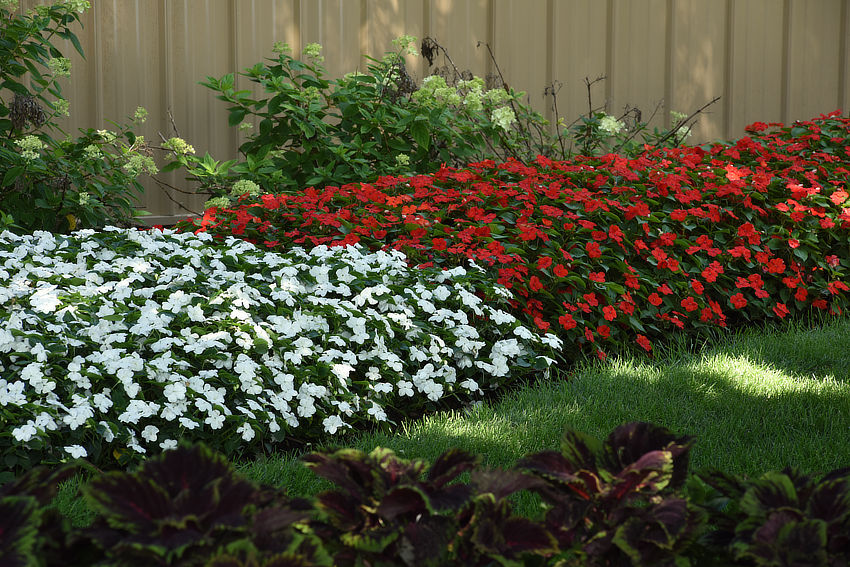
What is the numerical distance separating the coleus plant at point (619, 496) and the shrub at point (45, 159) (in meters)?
3.58

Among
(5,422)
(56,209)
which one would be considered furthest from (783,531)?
(56,209)

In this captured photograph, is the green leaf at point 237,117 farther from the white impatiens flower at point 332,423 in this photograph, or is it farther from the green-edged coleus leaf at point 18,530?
the green-edged coleus leaf at point 18,530

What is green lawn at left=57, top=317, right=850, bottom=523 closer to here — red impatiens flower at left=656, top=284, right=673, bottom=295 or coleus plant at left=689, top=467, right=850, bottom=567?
red impatiens flower at left=656, top=284, right=673, bottom=295

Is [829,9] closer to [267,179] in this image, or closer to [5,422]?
[267,179]

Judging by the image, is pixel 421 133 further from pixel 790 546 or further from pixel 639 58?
pixel 790 546

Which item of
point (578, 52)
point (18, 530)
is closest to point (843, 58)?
point (578, 52)

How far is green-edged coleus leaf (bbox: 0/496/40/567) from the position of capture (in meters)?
0.94

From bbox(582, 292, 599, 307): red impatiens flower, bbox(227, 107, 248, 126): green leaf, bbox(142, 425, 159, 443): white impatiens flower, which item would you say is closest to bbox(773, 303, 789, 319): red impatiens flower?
bbox(582, 292, 599, 307): red impatiens flower

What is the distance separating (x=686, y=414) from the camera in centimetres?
295

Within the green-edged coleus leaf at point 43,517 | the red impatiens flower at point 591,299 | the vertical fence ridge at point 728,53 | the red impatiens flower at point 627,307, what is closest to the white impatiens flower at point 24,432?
the green-edged coleus leaf at point 43,517

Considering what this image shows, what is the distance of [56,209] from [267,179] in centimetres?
120

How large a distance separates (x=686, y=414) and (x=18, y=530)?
242 centimetres

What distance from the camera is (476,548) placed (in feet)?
3.55

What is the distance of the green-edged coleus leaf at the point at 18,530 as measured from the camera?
0.94 metres
